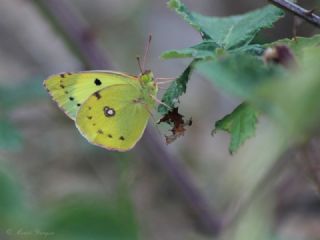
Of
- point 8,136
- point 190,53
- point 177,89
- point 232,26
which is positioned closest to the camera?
point 190,53

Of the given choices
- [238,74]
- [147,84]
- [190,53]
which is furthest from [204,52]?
[147,84]

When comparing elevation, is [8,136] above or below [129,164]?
above

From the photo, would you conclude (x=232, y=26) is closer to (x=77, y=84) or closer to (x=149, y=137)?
(x=77, y=84)

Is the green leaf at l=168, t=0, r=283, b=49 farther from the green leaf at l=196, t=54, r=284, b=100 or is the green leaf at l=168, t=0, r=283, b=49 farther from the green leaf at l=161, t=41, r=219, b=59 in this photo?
the green leaf at l=196, t=54, r=284, b=100

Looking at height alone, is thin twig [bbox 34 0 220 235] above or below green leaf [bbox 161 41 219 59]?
below

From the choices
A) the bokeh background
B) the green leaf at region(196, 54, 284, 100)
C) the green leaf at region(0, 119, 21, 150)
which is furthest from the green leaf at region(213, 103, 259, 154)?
→ the green leaf at region(0, 119, 21, 150)
